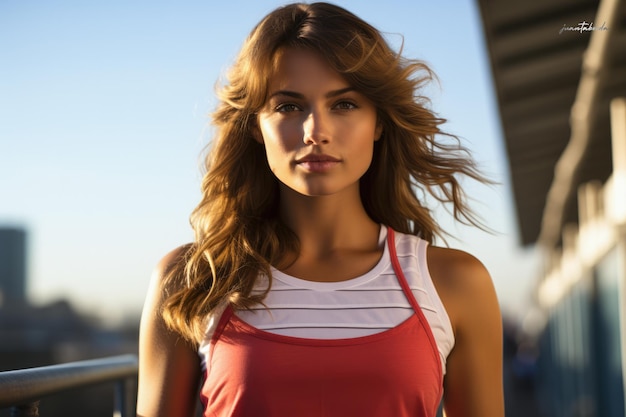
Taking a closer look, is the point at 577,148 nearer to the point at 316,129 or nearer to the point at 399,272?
the point at 399,272

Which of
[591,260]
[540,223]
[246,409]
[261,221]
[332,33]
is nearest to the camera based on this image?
[246,409]

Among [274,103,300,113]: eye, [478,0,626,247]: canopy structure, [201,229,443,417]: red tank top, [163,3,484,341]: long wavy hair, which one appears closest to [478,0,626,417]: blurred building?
[478,0,626,247]: canopy structure

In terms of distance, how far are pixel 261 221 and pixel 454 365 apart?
0.61 meters

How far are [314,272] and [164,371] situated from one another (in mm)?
430

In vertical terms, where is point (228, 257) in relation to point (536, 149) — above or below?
below

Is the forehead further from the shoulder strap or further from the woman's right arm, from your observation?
the woman's right arm

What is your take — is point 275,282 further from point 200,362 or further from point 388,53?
point 388,53

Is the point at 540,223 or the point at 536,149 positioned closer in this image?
the point at 536,149

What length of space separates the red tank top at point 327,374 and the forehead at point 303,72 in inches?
22.1

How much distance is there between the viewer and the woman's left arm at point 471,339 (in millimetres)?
Answer: 2227

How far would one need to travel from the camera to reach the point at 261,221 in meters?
2.42

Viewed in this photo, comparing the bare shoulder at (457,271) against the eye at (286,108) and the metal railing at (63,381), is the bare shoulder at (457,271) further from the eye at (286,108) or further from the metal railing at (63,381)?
the metal railing at (63,381)

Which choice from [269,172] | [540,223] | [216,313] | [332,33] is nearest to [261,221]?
[269,172]

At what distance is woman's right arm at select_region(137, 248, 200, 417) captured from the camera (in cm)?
223
